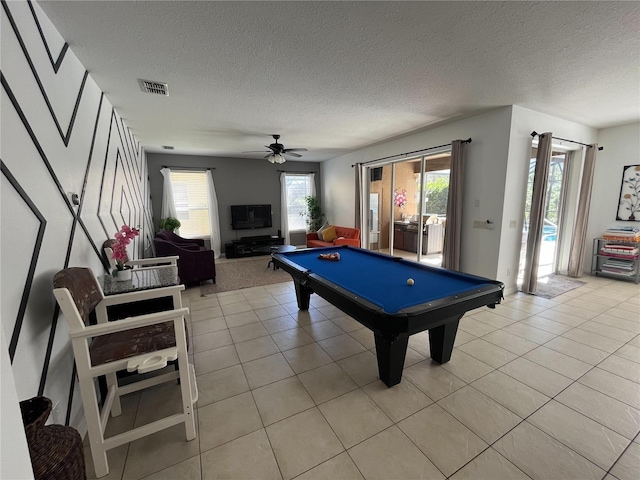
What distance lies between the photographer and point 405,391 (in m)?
2.01

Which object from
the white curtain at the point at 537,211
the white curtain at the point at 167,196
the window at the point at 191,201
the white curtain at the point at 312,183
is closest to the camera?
the white curtain at the point at 537,211

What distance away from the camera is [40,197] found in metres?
1.50

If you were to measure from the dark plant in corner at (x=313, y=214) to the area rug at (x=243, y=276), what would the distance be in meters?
2.24

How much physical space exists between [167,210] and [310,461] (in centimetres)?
644

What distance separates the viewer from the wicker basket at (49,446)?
98 centimetres

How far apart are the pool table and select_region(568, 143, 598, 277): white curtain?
13.3ft

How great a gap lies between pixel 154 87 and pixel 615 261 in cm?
726

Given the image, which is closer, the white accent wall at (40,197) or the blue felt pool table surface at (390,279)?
the white accent wall at (40,197)

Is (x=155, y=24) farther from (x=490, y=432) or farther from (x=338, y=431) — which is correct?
(x=490, y=432)

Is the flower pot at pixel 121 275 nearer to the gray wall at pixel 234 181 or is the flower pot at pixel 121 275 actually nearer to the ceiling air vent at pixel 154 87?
the ceiling air vent at pixel 154 87

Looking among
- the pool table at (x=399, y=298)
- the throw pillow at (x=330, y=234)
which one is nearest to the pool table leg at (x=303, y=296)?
the pool table at (x=399, y=298)

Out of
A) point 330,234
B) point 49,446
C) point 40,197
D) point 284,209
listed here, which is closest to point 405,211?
point 330,234

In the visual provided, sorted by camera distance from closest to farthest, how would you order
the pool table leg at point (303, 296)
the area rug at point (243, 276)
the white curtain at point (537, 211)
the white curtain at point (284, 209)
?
the pool table leg at point (303, 296) < the white curtain at point (537, 211) < the area rug at point (243, 276) < the white curtain at point (284, 209)

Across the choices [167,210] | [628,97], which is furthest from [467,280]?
[167,210]
